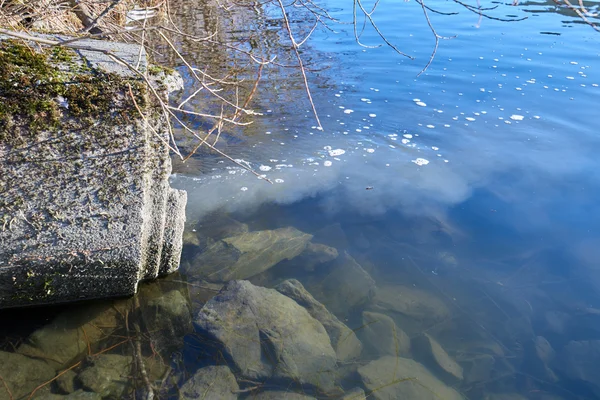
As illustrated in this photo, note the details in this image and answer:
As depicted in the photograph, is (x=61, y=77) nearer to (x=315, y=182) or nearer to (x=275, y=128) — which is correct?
(x=315, y=182)

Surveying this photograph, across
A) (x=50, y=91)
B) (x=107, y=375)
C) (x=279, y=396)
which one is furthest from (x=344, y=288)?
(x=50, y=91)

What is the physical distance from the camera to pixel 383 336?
317 centimetres

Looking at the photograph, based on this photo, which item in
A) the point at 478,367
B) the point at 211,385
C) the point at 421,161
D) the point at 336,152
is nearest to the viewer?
the point at 211,385

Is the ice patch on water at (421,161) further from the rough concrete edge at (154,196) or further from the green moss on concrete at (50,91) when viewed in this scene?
the green moss on concrete at (50,91)

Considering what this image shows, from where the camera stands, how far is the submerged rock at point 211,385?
2.74 metres

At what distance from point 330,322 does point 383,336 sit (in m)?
0.35

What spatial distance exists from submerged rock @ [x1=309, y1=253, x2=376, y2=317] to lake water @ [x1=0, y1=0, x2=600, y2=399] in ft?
0.04

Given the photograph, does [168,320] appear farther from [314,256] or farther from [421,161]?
[421,161]

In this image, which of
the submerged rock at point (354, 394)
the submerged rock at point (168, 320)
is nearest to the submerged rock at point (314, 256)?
the submerged rock at point (168, 320)

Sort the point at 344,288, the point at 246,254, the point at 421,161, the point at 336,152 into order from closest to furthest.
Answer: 1. the point at 344,288
2. the point at 246,254
3. the point at 421,161
4. the point at 336,152

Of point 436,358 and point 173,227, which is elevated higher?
point 173,227

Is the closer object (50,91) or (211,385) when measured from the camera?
(50,91)

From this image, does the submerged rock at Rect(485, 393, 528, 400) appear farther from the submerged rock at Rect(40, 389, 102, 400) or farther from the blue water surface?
the submerged rock at Rect(40, 389, 102, 400)

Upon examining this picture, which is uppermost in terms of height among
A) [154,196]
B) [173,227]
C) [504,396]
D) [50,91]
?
[50,91]
